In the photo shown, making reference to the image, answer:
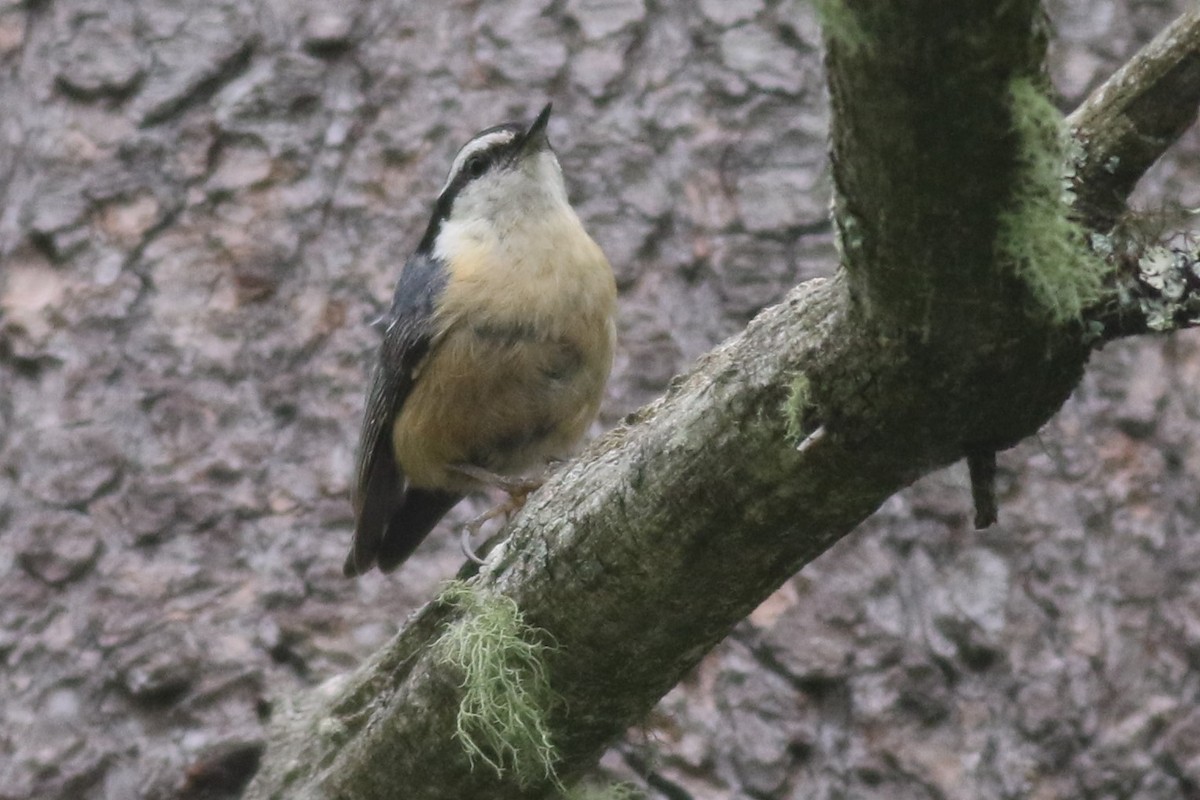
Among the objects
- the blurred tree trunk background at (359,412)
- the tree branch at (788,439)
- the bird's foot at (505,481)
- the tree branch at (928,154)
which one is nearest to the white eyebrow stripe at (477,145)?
the blurred tree trunk background at (359,412)

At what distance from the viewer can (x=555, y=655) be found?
2.20 m

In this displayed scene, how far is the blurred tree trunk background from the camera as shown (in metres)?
3.22

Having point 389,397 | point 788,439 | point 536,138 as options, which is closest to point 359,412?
point 389,397

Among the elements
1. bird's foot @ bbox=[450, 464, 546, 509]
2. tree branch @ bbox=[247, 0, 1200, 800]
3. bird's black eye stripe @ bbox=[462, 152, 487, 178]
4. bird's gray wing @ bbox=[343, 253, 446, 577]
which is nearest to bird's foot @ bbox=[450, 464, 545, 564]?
bird's foot @ bbox=[450, 464, 546, 509]

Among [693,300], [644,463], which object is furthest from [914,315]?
[693,300]

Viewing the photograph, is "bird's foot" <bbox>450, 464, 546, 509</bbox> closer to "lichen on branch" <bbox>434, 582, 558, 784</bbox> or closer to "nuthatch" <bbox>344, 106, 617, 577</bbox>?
"nuthatch" <bbox>344, 106, 617, 577</bbox>

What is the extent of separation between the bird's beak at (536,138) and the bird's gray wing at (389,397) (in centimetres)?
36

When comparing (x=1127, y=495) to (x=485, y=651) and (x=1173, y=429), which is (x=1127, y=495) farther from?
(x=485, y=651)

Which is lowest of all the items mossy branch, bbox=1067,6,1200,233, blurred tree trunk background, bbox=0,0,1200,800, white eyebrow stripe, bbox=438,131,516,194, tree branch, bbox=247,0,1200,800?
blurred tree trunk background, bbox=0,0,1200,800

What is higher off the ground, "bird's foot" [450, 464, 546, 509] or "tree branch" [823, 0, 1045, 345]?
"tree branch" [823, 0, 1045, 345]

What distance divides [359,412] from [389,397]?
0.78ft

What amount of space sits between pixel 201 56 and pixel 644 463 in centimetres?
234

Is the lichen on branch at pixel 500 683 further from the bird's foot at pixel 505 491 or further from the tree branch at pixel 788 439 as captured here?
the bird's foot at pixel 505 491

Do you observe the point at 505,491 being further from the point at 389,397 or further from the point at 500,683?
the point at 500,683
